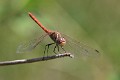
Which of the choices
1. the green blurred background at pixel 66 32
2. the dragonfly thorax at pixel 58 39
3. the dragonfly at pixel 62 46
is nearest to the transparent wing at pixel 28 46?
the dragonfly at pixel 62 46

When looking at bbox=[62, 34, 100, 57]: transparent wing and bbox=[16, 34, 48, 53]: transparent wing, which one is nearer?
bbox=[16, 34, 48, 53]: transparent wing

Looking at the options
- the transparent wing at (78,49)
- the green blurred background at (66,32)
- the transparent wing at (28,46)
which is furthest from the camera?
the green blurred background at (66,32)

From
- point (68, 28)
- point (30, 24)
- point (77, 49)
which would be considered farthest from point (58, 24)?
point (77, 49)

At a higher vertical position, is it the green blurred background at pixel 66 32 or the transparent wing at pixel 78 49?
the green blurred background at pixel 66 32

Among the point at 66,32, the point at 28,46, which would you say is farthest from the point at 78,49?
the point at 66,32

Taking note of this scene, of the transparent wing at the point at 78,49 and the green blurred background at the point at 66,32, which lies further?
the green blurred background at the point at 66,32

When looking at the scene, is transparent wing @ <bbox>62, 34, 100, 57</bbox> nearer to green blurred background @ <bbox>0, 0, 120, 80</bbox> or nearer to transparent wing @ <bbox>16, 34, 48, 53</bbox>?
transparent wing @ <bbox>16, 34, 48, 53</bbox>

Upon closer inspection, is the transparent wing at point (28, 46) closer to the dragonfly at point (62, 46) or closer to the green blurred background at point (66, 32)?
the dragonfly at point (62, 46)

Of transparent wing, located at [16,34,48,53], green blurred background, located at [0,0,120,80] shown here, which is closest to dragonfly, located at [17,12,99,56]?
transparent wing, located at [16,34,48,53]

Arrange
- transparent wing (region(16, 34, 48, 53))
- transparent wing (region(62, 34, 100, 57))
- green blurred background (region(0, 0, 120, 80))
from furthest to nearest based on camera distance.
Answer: green blurred background (region(0, 0, 120, 80))
transparent wing (region(62, 34, 100, 57))
transparent wing (region(16, 34, 48, 53))
